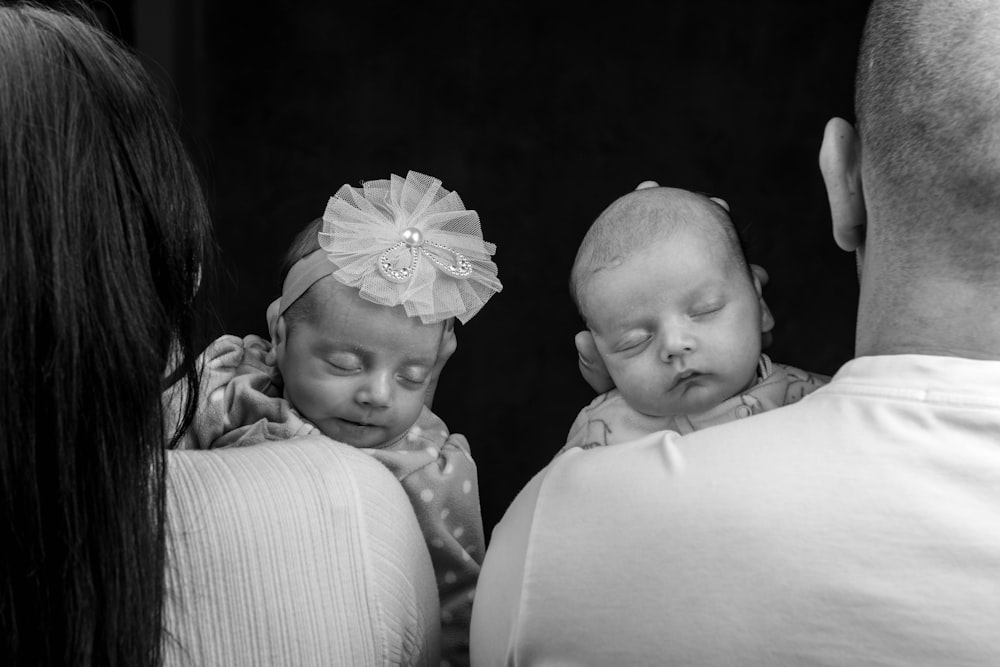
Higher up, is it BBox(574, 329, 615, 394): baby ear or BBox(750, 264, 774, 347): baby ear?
BBox(750, 264, 774, 347): baby ear

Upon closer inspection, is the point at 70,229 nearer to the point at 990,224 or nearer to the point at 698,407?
the point at 990,224

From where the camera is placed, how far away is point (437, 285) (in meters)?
1.71

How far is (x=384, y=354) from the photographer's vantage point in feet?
5.46

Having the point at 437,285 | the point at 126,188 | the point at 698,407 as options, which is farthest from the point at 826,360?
the point at 126,188

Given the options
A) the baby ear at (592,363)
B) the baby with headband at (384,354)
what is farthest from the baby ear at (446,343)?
the baby ear at (592,363)

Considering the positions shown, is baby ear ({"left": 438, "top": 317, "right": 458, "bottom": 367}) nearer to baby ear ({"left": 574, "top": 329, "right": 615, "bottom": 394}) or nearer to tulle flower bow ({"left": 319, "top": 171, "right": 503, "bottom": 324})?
tulle flower bow ({"left": 319, "top": 171, "right": 503, "bottom": 324})

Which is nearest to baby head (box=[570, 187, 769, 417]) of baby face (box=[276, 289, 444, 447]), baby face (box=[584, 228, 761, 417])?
baby face (box=[584, 228, 761, 417])

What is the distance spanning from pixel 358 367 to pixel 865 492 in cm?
91

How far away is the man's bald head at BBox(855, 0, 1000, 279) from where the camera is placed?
1.03 meters

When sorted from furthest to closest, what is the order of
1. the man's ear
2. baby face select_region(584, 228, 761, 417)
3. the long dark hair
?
1. baby face select_region(584, 228, 761, 417)
2. the man's ear
3. the long dark hair

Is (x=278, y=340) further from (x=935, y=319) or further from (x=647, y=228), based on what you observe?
(x=935, y=319)

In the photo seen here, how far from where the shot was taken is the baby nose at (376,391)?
164 centimetres

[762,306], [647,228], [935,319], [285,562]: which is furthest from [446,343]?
[935,319]

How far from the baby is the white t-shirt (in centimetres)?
57
